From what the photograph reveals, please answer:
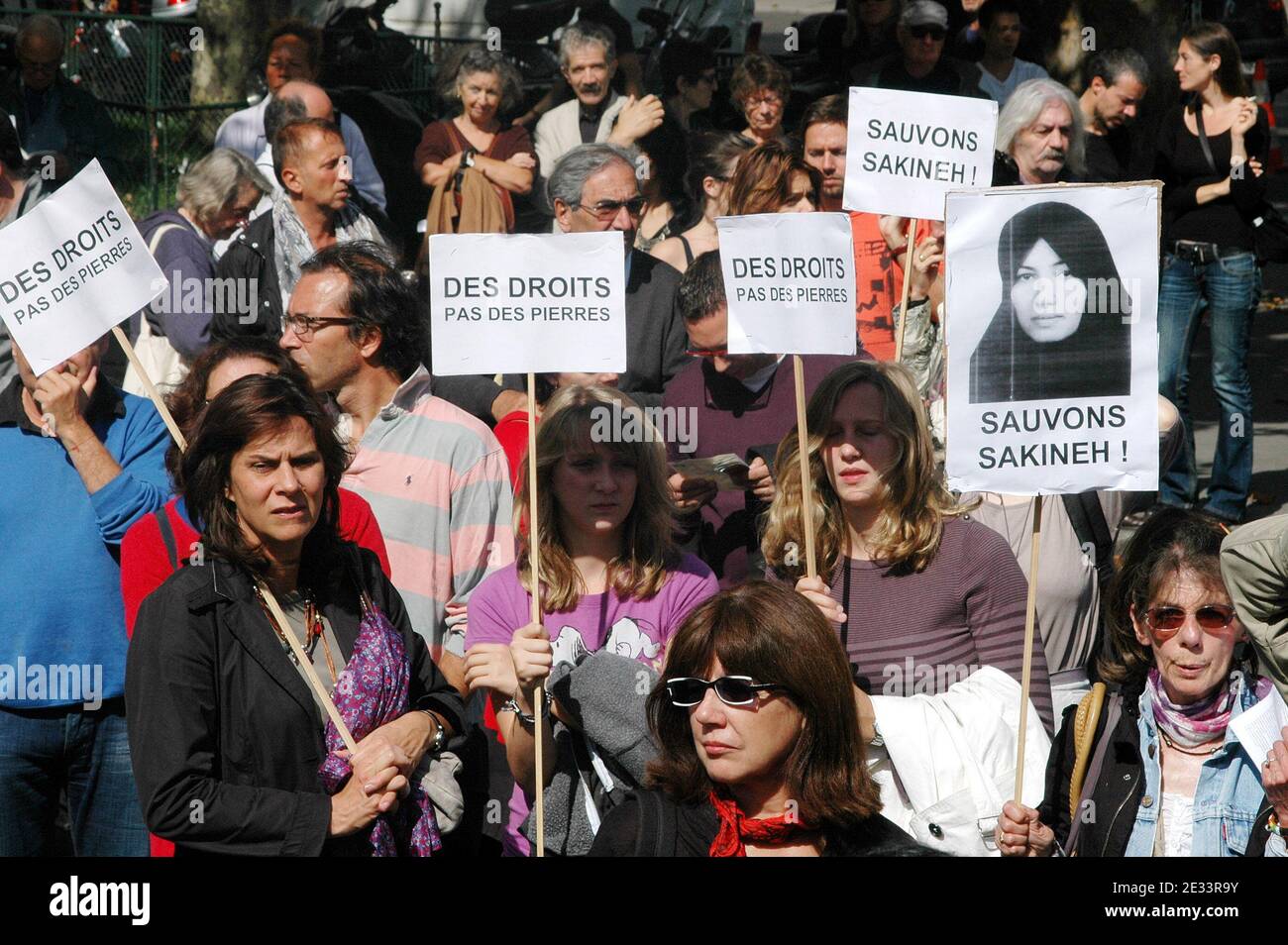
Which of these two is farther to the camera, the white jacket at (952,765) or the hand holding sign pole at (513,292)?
the hand holding sign pole at (513,292)

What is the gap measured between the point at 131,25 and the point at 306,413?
877 cm

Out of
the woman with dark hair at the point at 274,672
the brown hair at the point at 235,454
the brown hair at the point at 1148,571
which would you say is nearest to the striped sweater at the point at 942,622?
the brown hair at the point at 1148,571

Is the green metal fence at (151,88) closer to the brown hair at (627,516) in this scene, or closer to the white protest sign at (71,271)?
the white protest sign at (71,271)

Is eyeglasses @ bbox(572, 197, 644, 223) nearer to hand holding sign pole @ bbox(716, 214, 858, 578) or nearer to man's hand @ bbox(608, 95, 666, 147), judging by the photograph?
hand holding sign pole @ bbox(716, 214, 858, 578)

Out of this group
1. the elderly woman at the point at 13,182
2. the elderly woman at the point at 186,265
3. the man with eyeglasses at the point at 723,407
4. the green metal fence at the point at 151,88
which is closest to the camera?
the man with eyeglasses at the point at 723,407

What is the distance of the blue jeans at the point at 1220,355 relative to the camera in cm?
793

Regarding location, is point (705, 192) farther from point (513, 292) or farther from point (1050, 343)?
point (1050, 343)

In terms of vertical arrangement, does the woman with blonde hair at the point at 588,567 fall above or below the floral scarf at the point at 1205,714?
above

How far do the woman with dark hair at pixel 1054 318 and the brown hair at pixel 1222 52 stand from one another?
→ 4.13 meters

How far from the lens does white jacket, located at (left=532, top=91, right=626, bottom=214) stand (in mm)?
8531

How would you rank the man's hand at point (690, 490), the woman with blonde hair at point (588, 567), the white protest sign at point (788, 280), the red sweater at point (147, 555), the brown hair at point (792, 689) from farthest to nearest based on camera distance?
the man's hand at point (690, 490)
the white protest sign at point (788, 280)
the woman with blonde hair at point (588, 567)
the red sweater at point (147, 555)
the brown hair at point (792, 689)

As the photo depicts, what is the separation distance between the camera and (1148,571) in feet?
13.4

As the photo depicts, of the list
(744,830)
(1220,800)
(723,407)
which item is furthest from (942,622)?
(723,407)

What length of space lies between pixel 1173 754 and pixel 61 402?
9.60 feet
